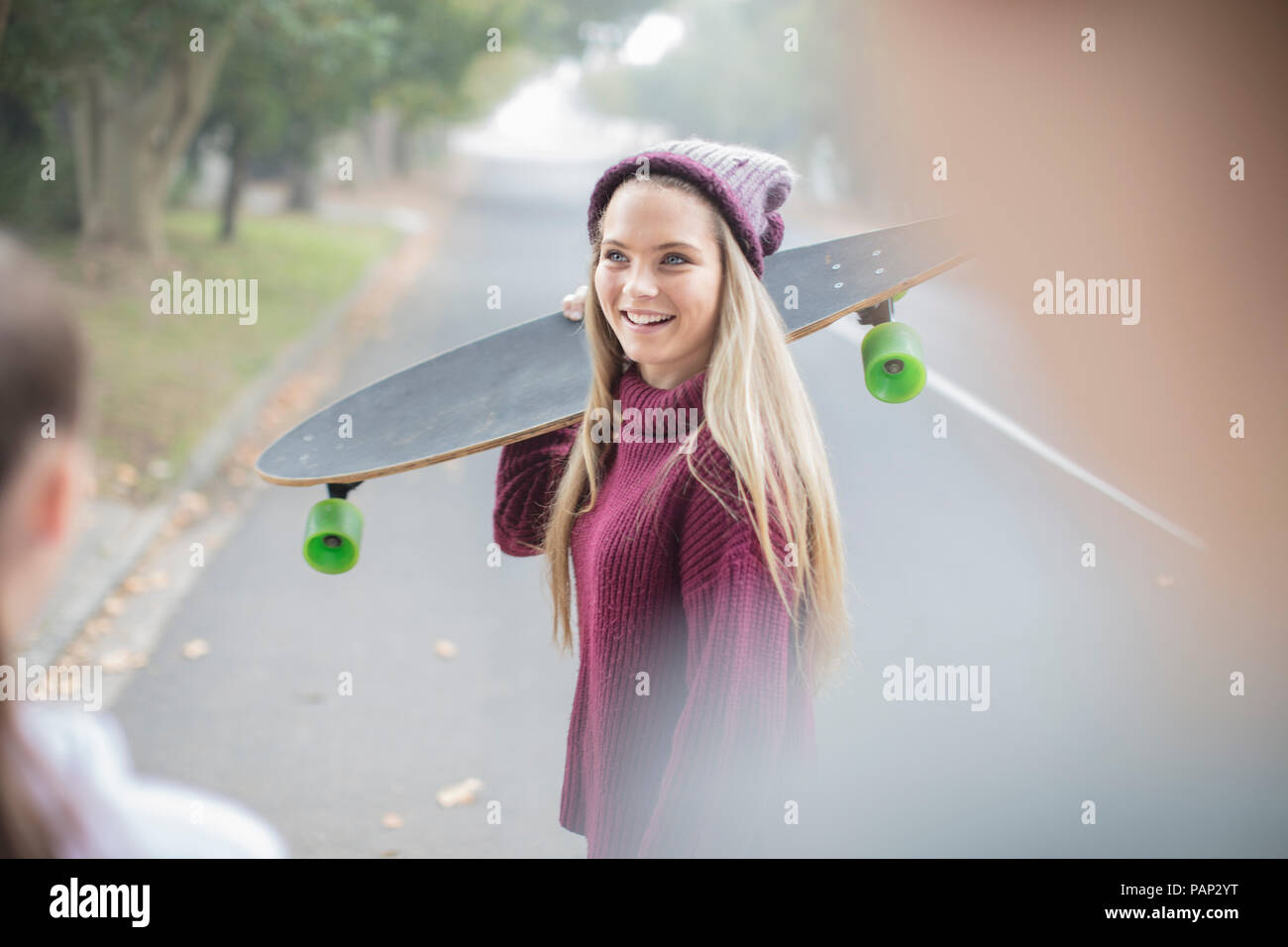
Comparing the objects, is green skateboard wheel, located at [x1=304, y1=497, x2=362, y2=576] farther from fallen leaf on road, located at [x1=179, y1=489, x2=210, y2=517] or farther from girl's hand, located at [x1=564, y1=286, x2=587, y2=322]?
fallen leaf on road, located at [x1=179, y1=489, x2=210, y2=517]

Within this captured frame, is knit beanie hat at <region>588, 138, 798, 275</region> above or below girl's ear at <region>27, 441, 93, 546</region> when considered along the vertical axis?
above

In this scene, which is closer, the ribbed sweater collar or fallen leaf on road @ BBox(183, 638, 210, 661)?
the ribbed sweater collar

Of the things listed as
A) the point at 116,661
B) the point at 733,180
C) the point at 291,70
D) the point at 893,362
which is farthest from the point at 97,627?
the point at 291,70

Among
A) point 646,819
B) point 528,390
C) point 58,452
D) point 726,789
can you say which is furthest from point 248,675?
point 58,452

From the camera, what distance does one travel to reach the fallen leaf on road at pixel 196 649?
220 inches

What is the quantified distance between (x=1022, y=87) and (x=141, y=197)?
34.7ft

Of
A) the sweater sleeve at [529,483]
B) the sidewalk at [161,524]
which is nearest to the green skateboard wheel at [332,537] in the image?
the sweater sleeve at [529,483]

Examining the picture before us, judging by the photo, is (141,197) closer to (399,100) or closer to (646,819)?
(399,100)

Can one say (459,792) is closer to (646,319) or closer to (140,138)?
(646,319)

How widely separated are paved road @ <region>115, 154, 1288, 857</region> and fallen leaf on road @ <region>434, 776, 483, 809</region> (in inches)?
2.4

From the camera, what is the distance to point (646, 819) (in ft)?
6.64

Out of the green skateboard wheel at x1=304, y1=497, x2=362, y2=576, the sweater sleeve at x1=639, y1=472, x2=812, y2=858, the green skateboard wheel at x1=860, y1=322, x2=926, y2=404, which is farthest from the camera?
the green skateboard wheel at x1=304, y1=497, x2=362, y2=576

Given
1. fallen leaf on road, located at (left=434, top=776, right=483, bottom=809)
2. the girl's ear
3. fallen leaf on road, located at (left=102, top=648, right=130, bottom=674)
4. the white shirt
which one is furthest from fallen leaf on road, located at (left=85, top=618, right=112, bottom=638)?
the girl's ear

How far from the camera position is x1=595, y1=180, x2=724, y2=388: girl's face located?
193 cm
